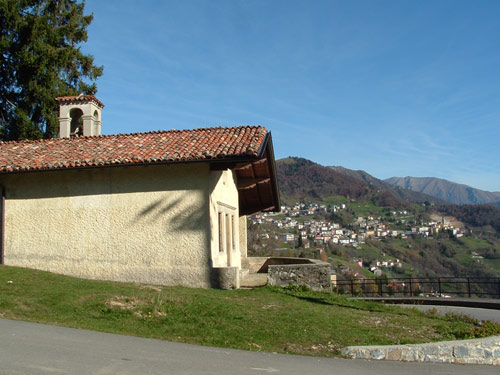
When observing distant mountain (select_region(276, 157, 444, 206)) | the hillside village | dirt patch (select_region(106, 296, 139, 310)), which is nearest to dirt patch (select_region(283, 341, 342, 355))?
dirt patch (select_region(106, 296, 139, 310))

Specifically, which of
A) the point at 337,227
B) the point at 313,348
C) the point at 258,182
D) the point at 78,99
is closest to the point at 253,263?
A: the point at 258,182

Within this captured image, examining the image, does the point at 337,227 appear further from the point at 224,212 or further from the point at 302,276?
the point at 302,276

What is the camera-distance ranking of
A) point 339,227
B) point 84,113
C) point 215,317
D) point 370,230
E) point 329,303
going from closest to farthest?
point 215,317 → point 329,303 → point 84,113 → point 370,230 → point 339,227

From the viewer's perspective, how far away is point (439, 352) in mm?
7797

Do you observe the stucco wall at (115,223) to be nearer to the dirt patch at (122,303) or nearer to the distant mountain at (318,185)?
the dirt patch at (122,303)

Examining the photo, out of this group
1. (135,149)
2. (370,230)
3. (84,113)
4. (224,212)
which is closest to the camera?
(135,149)

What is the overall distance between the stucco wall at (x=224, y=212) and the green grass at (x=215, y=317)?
1948 millimetres

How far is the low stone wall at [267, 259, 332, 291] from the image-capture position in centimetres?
1491

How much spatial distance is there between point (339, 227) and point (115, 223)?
4392 inches

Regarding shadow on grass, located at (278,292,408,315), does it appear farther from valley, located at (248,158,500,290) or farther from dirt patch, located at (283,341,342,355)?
valley, located at (248,158,500,290)

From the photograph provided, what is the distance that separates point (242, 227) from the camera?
21.9 m

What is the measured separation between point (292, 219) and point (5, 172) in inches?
4550

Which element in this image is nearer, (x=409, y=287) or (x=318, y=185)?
(x=409, y=287)

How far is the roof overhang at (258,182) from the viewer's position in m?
15.1
